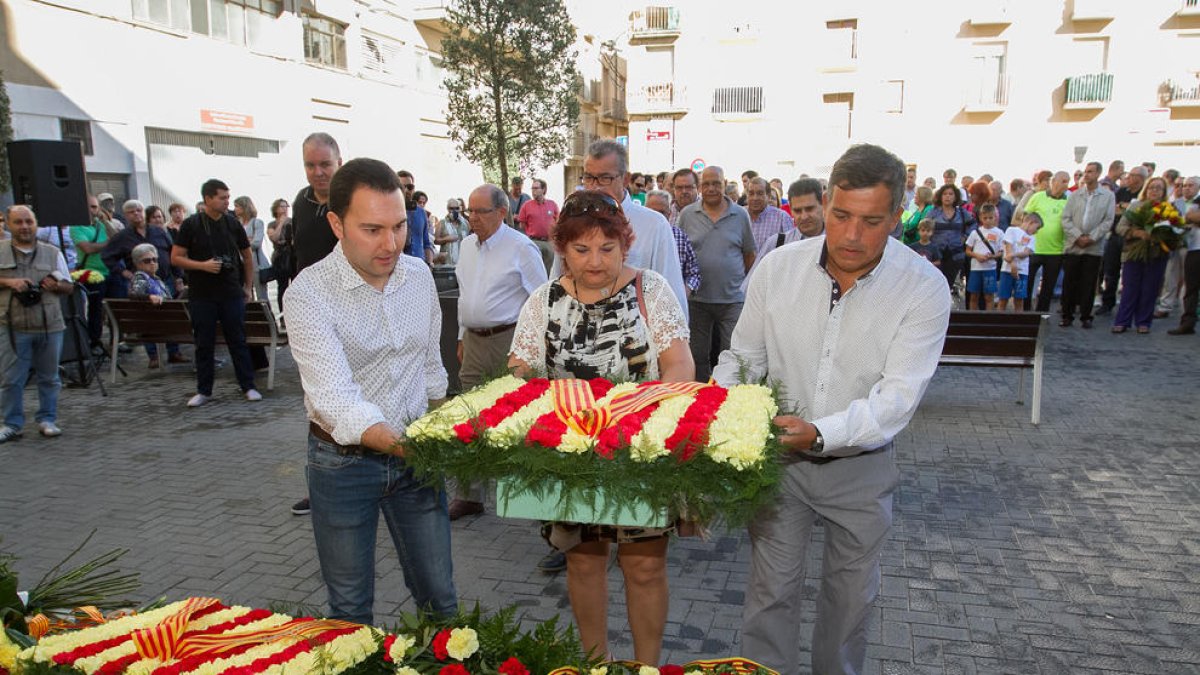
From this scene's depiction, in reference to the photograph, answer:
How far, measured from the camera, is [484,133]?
18.7 meters

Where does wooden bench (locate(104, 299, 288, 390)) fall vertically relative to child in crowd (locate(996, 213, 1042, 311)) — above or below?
below

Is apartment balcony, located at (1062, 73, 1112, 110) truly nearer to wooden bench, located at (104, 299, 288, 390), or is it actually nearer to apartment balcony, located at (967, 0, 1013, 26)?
apartment balcony, located at (967, 0, 1013, 26)

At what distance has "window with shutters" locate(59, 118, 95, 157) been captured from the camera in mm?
15750

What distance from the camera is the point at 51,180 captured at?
9.48m

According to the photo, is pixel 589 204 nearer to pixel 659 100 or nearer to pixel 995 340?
pixel 995 340

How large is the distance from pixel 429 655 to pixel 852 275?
6.13 ft

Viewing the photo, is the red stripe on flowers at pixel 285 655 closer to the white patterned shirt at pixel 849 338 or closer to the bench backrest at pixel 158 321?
the white patterned shirt at pixel 849 338

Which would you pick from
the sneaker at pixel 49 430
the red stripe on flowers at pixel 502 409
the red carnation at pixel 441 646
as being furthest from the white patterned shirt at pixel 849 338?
the sneaker at pixel 49 430

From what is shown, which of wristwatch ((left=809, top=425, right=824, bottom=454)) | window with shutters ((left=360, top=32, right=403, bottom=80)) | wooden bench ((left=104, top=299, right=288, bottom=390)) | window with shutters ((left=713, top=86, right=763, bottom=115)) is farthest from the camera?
window with shutters ((left=713, top=86, right=763, bottom=115))

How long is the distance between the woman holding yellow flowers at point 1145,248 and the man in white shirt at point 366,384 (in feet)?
40.0

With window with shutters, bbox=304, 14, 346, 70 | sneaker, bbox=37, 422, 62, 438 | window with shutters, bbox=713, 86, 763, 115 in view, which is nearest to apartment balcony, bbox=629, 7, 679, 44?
window with shutters, bbox=713, 86, 763, 115

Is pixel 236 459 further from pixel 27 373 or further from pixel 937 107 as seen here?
Answer: pixel 937 107

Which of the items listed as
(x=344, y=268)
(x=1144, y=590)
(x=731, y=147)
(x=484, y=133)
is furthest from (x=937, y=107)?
(x=344, y=268)

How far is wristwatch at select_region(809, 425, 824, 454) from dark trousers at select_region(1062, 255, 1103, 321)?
38.9 feet
